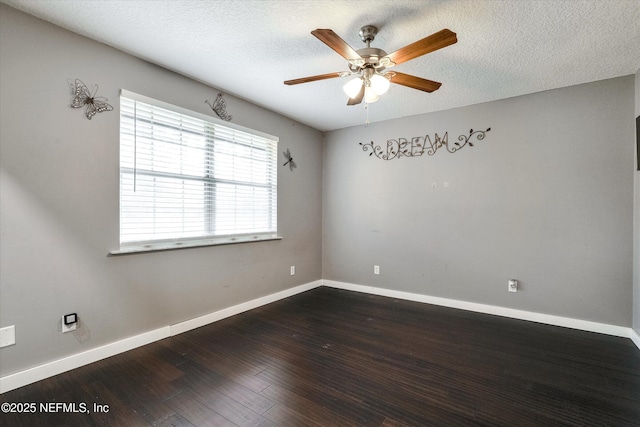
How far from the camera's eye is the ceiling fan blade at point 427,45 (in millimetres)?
1602

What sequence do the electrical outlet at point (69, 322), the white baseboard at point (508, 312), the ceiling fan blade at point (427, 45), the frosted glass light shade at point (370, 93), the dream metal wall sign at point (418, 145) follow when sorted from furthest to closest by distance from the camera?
1. the dream metal wall sign at point (418, 145)
2. the white baseboard at point (508, 312)
3. the frosted glass light shade at point (370, 93)
4. the electrical outlet at point (69, 322)
5. the ceiling fan blade at point (427, 45)

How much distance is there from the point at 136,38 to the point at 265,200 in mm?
2059

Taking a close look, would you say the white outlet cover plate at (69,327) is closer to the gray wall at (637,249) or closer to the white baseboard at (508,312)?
the white baseboard at (508,312)

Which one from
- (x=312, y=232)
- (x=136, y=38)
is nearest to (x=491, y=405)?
(x=312, y=232)

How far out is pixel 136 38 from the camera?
86.6 inches

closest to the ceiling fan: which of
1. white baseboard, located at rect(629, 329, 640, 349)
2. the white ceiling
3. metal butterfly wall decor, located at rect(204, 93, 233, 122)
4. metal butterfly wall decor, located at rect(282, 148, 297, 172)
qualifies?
the white ceiling

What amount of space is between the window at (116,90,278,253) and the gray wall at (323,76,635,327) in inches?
62.1

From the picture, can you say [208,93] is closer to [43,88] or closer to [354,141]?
[43,88]

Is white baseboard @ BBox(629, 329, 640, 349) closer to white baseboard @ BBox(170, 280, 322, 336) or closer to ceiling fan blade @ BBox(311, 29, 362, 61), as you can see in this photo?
ceiling fan blade @ BBox(311, 29, 362, 61)

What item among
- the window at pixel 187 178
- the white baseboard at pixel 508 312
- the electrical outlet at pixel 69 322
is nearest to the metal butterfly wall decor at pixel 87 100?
the window at pixel 187 178

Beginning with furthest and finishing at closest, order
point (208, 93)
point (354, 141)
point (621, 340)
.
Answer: point (354, 141), point (208, 93), point (621, 340)

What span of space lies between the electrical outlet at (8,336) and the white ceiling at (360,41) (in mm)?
2087

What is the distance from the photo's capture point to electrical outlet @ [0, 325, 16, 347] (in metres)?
1.84

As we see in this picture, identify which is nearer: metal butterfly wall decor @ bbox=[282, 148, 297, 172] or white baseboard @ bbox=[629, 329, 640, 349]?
white baseboard @ bbox=[629, 329, 640, 349]
